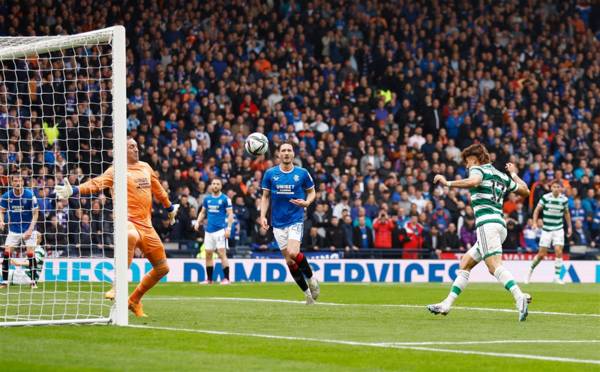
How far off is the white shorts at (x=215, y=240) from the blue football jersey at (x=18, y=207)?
4.08 m

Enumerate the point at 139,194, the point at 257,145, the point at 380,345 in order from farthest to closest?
the point at 257,145
the point at 139,194
the point at 380,345

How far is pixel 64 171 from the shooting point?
25.4 meters

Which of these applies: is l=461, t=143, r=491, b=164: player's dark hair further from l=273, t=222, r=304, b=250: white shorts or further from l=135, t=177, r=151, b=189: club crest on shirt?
l=135, t=177, r=151, b=189: club crest on shirt

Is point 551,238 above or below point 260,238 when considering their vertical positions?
above

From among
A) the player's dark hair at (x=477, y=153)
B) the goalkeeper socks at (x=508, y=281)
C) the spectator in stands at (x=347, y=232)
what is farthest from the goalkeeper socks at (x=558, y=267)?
the player's dark hair at (x=477, y=153)

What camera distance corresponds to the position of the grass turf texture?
10070 millimetres

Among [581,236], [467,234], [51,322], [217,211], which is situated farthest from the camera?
[581,236]

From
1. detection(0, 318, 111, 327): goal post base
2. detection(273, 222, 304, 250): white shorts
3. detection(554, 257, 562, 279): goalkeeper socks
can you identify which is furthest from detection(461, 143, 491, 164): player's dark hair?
detection(554, 257, 562, 279): goalkeeper socks

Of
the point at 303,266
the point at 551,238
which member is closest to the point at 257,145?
the point at 303,266

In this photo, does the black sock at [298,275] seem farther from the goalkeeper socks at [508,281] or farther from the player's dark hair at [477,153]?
the player's dark hair at [477,153]

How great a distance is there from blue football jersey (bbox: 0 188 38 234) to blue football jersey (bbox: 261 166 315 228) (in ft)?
21.4

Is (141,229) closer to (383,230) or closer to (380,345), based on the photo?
(380,345)

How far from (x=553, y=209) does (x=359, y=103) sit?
9357mm

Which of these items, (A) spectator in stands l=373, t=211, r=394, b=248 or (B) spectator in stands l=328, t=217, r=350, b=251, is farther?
(A) spectator in stands l=373, t=211, r=394, b=248
